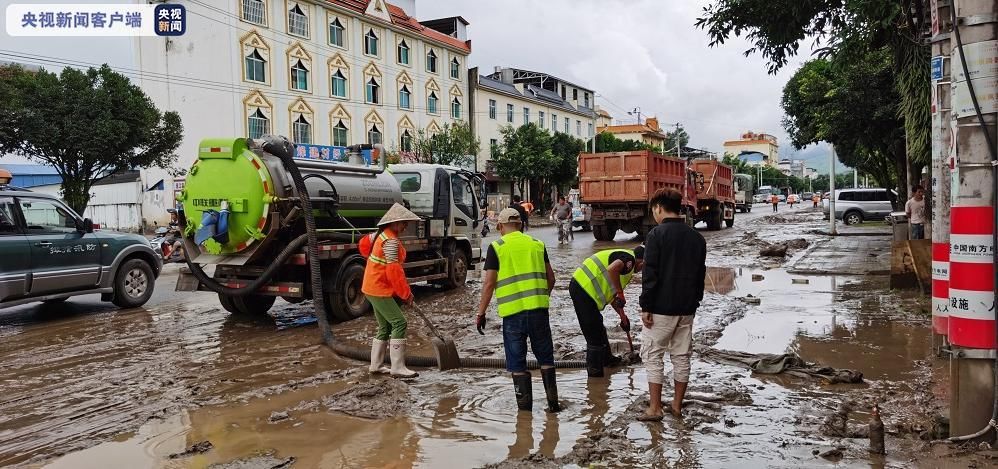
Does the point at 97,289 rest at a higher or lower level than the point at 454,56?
lower

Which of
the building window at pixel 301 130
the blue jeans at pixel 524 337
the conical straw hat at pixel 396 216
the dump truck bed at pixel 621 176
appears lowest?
the blue jeans at pixel 524 337

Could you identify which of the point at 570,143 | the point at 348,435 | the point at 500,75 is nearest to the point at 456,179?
the point at 348,435

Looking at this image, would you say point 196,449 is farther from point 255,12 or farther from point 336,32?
point 336,32

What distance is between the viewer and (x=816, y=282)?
38.9 feet

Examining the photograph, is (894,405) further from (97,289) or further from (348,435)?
(97,289)

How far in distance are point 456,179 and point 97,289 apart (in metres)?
5.88

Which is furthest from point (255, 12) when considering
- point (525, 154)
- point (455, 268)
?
point (455, 268)

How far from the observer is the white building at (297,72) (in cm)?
A: 2817

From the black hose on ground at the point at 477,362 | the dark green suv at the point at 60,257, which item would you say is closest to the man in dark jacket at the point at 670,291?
the black hose on ground at the point at 477,362

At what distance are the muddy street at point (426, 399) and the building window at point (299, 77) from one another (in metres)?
22.7

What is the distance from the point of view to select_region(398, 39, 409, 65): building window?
36.6m

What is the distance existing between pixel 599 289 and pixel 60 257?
7799 mm

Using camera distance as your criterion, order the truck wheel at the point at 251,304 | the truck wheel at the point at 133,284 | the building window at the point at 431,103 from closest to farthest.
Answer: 1. the truck wheel at the point at 251,304
2. the truck wheel at the point at 133,284
3. the building window at the point at 431,103

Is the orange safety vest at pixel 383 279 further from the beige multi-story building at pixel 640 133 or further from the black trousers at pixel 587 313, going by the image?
the beige multi-story building at pixel 640 133
